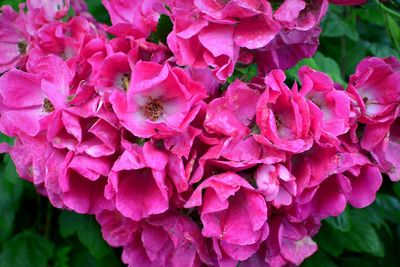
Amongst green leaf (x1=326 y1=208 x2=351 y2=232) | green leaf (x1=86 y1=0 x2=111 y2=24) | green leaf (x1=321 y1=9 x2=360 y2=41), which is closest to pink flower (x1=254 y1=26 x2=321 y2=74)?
green leaf (x1=326 y1=208 x2=351 y2=232)

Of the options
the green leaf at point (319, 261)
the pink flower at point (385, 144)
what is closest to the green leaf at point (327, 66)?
the pink flower at point (385, 144)

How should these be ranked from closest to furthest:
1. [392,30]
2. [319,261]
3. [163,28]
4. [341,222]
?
[163,28] < [392,30] < [341,222] < [319,261]

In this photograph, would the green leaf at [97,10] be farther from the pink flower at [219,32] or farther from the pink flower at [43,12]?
the pink flower at [219,32]

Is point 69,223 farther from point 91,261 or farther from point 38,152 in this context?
point 38,152

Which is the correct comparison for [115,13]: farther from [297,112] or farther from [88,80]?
[297,112]

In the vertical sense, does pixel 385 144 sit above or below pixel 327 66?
above

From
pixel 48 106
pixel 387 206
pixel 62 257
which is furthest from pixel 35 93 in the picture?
pixel 387 206
